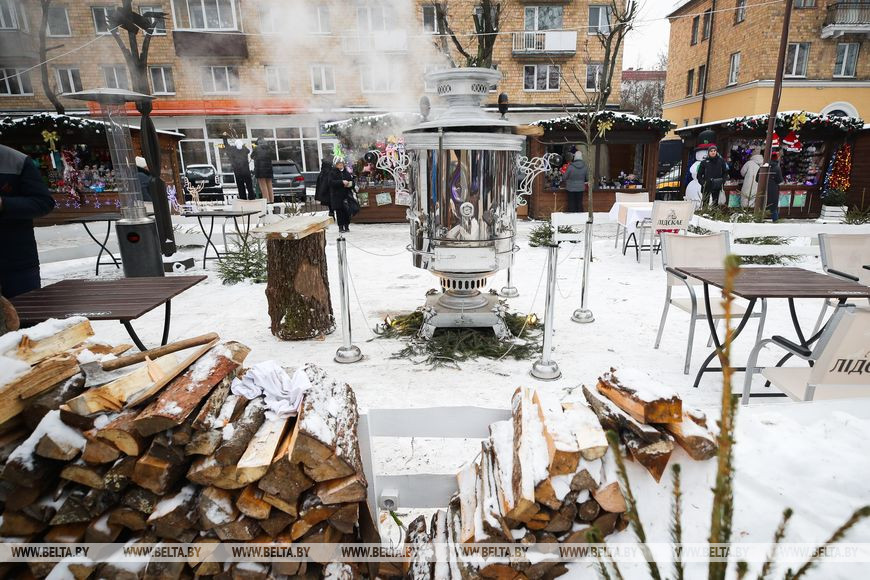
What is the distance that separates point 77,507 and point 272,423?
0.71 meters

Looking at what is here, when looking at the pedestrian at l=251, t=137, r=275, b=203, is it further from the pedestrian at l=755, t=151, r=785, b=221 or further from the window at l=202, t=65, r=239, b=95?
the pedestrian at l=755, t=151, r=785, b=221

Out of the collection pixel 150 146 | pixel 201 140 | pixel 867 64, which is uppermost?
pixel 867 64

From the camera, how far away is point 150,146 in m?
7.64

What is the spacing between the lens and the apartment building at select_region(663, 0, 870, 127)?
1877cm

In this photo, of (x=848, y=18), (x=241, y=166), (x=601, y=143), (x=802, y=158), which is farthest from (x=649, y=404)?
(x=848, y=18)

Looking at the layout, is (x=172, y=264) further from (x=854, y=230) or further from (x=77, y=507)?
(x=854, y=230)

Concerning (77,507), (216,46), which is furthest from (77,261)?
(216,46)

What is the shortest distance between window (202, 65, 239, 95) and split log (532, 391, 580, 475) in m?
22.0

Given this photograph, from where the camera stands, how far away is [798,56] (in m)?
19.9

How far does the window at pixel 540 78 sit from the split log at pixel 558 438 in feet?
75.4

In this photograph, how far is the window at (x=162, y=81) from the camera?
20237 millimetres

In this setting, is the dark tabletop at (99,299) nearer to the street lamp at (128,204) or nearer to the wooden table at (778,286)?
the street lamp at (128,204)

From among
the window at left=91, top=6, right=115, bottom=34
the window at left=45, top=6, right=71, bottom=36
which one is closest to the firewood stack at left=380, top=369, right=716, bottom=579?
the window at left=45, top=6, right=71, bottom=36

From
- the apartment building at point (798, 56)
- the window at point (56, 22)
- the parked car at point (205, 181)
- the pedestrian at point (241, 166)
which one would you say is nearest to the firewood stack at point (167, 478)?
the window at point (56, 22)
